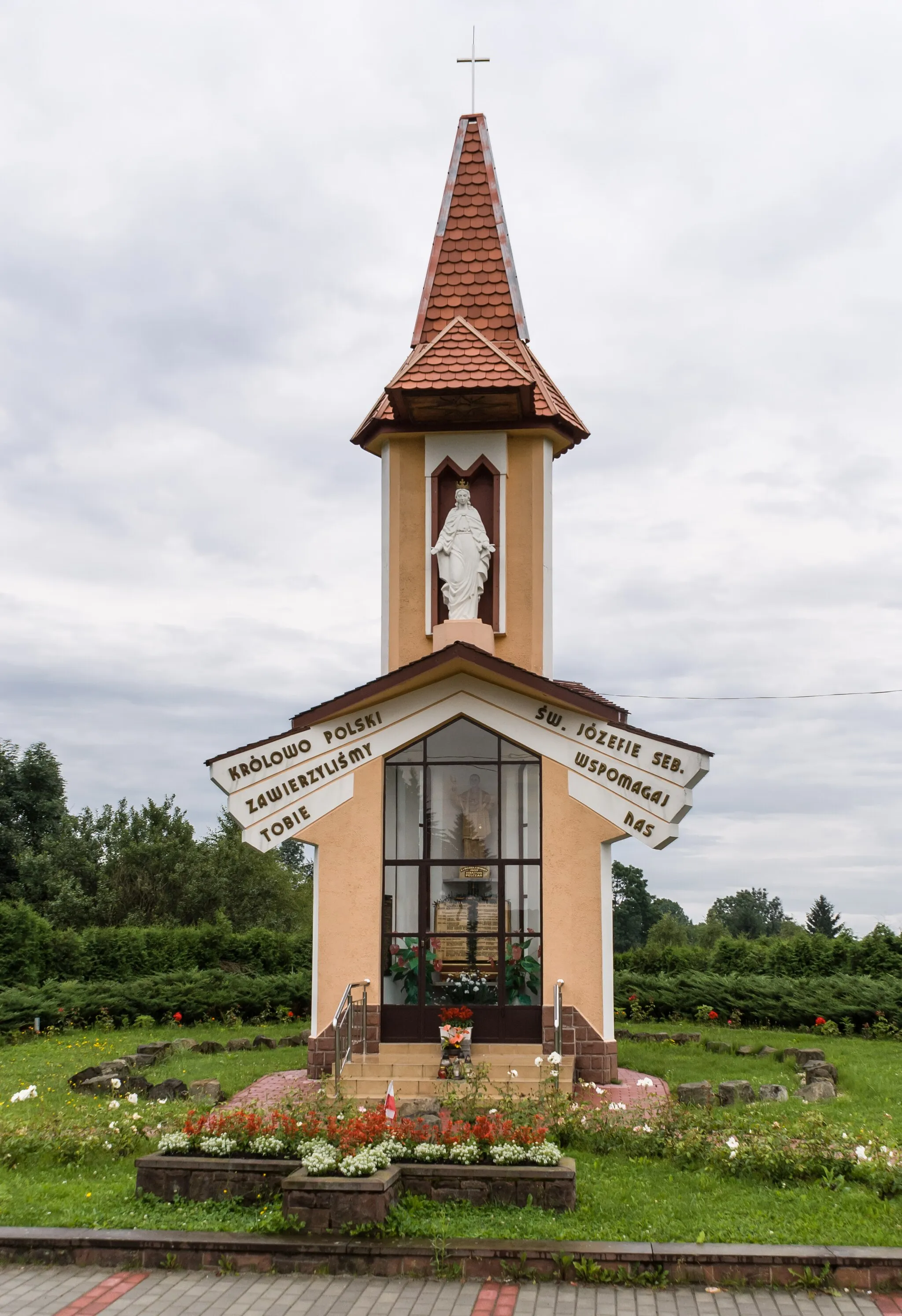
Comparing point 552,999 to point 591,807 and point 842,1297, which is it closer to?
point 591,807

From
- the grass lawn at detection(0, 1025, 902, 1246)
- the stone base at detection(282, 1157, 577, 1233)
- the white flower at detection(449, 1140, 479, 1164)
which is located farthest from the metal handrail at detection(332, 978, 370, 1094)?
the stone base at detection(282, 1157, 577, 1233)

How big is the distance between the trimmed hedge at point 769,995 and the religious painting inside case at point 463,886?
26.6ft

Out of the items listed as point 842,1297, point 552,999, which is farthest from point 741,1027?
point 842,1297

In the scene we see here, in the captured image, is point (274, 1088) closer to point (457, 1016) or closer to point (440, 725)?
point (457, 1016)

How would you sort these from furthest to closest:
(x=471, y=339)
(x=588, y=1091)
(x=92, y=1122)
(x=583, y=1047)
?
(x=471, y=339), (x=583, y=1047), (x=588, y=1091), (x=92, y=1122)

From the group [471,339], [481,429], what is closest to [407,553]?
[481,429]

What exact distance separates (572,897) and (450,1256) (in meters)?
6.76

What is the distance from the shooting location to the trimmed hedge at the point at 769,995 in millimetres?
19859

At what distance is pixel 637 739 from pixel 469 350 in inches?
235

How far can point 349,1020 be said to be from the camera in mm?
13727

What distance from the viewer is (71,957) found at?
2384 cm

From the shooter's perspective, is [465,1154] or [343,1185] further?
[465,1154]

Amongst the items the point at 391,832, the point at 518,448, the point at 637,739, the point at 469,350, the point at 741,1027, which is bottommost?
the point at 741,1027

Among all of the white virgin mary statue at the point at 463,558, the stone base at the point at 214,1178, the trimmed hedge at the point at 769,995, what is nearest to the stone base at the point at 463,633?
the white virgin mary statue at the point at 463,558
